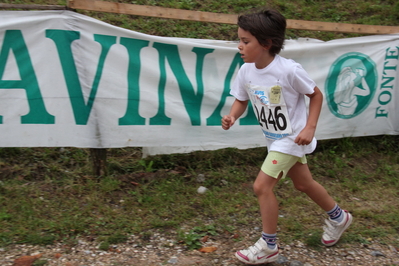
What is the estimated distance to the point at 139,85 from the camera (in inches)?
164

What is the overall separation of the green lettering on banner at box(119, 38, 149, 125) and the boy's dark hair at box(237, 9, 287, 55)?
1531 millimetres

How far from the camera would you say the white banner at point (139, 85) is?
381 centimetres

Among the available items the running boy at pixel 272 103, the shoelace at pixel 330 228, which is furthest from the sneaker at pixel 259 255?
the shoelace at pixel 330 228

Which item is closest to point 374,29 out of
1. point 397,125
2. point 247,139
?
point 397,125

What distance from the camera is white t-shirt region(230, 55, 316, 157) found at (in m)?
2.82

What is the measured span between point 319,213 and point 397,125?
2.03m

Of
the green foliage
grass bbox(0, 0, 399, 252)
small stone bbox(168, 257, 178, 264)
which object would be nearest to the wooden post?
grass bbox(0, 0, 399, 252)

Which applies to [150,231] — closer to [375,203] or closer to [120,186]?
[120,186]

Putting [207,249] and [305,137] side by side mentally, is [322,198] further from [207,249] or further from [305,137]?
[207,249]

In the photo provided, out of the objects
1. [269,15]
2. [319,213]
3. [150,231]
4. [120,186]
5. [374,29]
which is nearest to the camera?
[269,15]

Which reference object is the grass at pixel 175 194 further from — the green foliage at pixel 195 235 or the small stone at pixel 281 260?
the small stone at pixel 281 260

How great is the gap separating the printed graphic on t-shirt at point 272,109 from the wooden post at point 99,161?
1.76m

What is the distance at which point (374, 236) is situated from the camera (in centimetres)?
349

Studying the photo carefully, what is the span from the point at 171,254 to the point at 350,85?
2938mm
